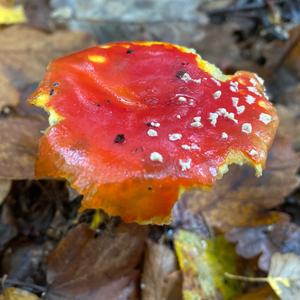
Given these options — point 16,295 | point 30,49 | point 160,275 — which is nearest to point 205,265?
point 160,275

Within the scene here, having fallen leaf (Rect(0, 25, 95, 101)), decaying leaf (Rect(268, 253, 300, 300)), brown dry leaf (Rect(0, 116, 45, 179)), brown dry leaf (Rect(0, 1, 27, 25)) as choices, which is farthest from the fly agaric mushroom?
brown dry leaf (Rect(0, 1, 27, 25))

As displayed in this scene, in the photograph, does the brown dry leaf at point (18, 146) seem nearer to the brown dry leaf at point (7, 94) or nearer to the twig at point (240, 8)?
the brown dry leaf at point (7, 94)

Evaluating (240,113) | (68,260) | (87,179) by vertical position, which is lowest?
(68,260)

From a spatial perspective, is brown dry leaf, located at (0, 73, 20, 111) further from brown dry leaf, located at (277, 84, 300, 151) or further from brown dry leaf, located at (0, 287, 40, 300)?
brown dry leaf, located at (277, 84, 300, 151)

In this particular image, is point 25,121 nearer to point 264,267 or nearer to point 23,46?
point 23,46

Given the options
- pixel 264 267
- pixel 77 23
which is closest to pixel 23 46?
pixel 77 23

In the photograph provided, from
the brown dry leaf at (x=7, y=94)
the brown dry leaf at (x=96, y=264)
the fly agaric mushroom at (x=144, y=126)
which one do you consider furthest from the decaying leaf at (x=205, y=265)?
the brown dry leaf at (x=7, y=94)
